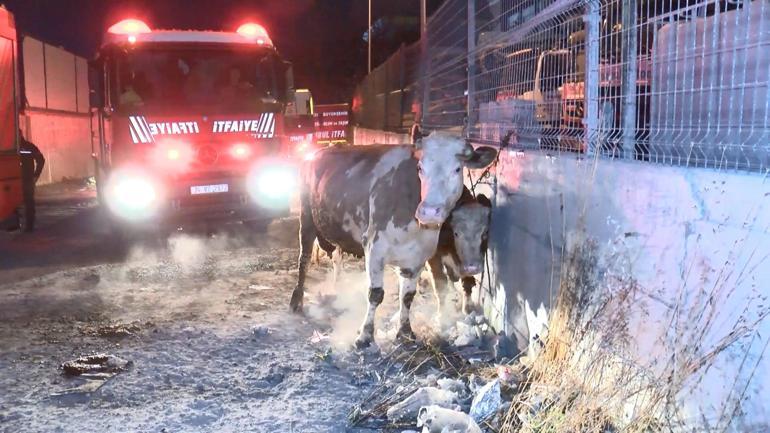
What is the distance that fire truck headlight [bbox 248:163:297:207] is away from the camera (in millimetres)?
10742

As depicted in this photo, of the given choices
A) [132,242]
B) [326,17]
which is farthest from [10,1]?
[132,242]

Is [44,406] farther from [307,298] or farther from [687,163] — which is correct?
[687,163]

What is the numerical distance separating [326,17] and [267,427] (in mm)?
47460

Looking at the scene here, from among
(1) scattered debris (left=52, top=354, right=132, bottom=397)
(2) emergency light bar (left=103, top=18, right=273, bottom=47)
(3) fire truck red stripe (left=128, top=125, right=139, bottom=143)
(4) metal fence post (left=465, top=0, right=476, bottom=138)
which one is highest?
(2) emergency light bar (left=103, top=18, right=273, bottom=47)

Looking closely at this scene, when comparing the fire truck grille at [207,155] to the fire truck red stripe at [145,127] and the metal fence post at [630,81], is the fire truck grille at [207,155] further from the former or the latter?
the metal fence post at [630,81]

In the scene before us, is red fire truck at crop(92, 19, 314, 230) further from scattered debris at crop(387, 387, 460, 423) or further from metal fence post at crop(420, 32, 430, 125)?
scattered debris at crop(387, 387, 460, 423)

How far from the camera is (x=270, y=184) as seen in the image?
10.9 meters

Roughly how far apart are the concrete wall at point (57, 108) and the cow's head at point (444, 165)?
18362mm

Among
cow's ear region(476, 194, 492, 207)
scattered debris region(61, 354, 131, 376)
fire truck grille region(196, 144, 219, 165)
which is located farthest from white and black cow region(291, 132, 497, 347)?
fire truck grille region(196, 144, 219, 165)

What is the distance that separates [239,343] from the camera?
6.08 metres

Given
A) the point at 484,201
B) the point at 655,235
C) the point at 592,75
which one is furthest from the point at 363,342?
the point at 655,235

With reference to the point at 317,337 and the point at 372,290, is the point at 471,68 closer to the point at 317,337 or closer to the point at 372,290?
the point at 372,290

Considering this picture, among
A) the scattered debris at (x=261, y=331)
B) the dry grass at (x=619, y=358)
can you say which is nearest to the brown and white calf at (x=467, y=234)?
the dry grass at (x=619, y=358)

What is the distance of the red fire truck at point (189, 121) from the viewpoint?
9.88 m
